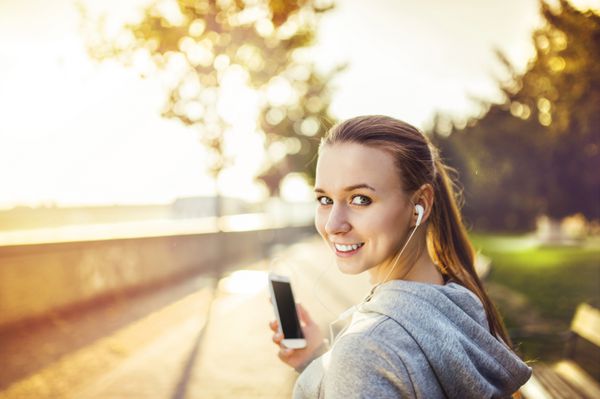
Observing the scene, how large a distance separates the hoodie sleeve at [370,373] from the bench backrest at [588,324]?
320 cm

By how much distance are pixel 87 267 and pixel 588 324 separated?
8035 mm

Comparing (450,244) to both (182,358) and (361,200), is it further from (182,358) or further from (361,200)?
(182,358)

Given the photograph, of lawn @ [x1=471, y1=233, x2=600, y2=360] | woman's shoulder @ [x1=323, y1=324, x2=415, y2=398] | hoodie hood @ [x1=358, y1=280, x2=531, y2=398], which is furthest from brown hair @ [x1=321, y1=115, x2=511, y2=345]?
lawn @ [x1=471, y1=233, x2=600, y2=360]

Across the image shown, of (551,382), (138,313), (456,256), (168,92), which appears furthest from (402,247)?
(168,92)

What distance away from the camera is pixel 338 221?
1935 mm

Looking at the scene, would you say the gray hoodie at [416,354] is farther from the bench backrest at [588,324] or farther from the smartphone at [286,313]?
the bench backrest at [588,324]

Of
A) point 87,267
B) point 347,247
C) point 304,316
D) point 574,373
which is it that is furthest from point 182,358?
point 347,247

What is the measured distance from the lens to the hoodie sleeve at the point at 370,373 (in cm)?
144

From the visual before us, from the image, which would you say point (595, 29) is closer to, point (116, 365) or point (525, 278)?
point (116, 365)

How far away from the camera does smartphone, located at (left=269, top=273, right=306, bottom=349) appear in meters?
2.55

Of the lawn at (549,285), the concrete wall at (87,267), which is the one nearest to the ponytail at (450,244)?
the lawn at (549,285)

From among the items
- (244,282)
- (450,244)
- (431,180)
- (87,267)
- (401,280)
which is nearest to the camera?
(401,280)

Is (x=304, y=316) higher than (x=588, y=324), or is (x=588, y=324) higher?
(x=304, y=316)

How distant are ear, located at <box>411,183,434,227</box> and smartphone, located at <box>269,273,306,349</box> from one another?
0.87 meters
